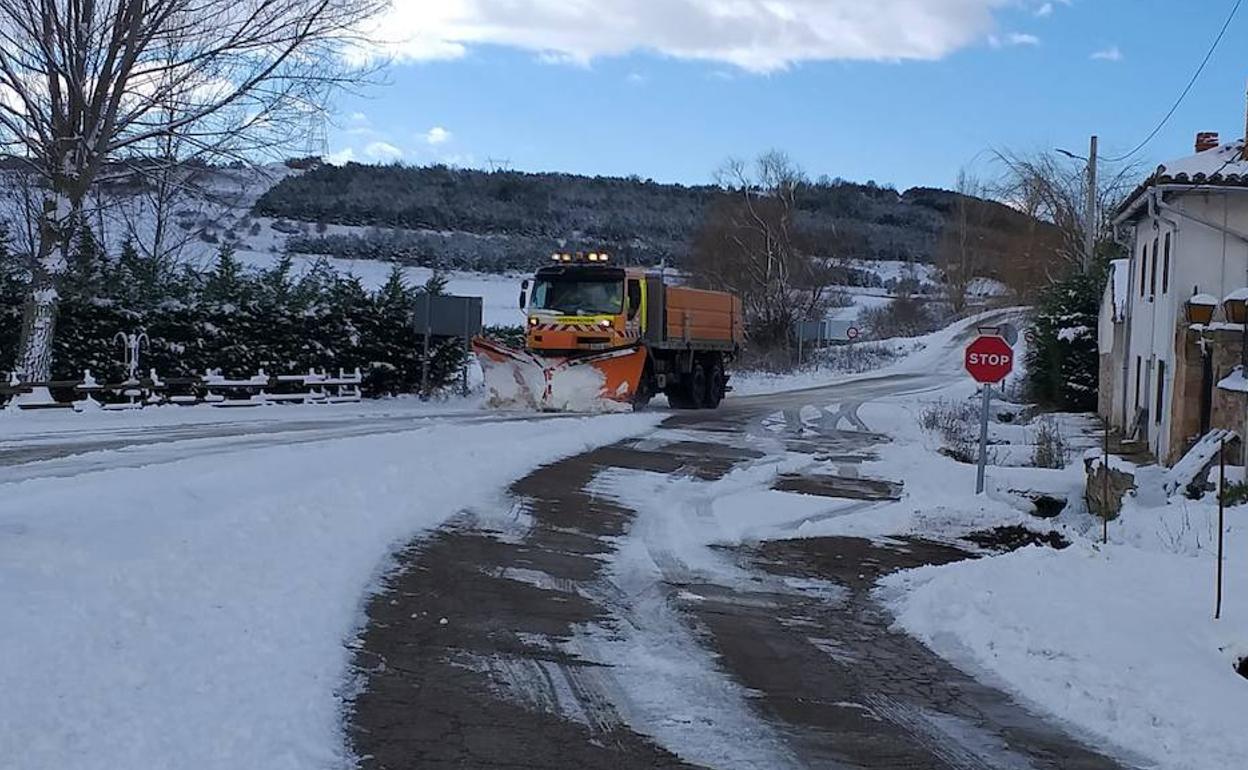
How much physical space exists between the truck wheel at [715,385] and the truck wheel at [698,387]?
137mm

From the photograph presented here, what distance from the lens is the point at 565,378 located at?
81.1 ft

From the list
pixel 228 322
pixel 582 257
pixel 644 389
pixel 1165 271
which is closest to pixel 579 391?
pixel 644 389

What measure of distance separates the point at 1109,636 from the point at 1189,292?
1395cm

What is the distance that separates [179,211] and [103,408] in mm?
20217

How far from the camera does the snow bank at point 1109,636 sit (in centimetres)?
607

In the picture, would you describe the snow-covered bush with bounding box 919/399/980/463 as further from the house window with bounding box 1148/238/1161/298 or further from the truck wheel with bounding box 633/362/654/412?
the truck wheel with bounding box 633/362/654/412

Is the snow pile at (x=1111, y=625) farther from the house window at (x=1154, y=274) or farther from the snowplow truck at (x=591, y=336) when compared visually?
the snowplow truck at (x=591, y=336)

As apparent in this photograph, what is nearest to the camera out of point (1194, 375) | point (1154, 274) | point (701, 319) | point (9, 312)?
point (1194, 375)

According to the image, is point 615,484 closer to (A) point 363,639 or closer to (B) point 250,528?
(B) point 250,528

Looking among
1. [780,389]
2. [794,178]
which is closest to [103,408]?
[780,389]

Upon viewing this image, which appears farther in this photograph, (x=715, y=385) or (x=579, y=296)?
(x=715, y=385)

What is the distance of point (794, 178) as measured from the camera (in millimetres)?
64812

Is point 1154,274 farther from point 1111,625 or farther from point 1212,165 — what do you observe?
point 1111,625

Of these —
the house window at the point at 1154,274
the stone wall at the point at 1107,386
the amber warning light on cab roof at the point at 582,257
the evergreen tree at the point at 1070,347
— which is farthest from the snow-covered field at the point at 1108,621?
the evergreen tree at the point at 1070,347
